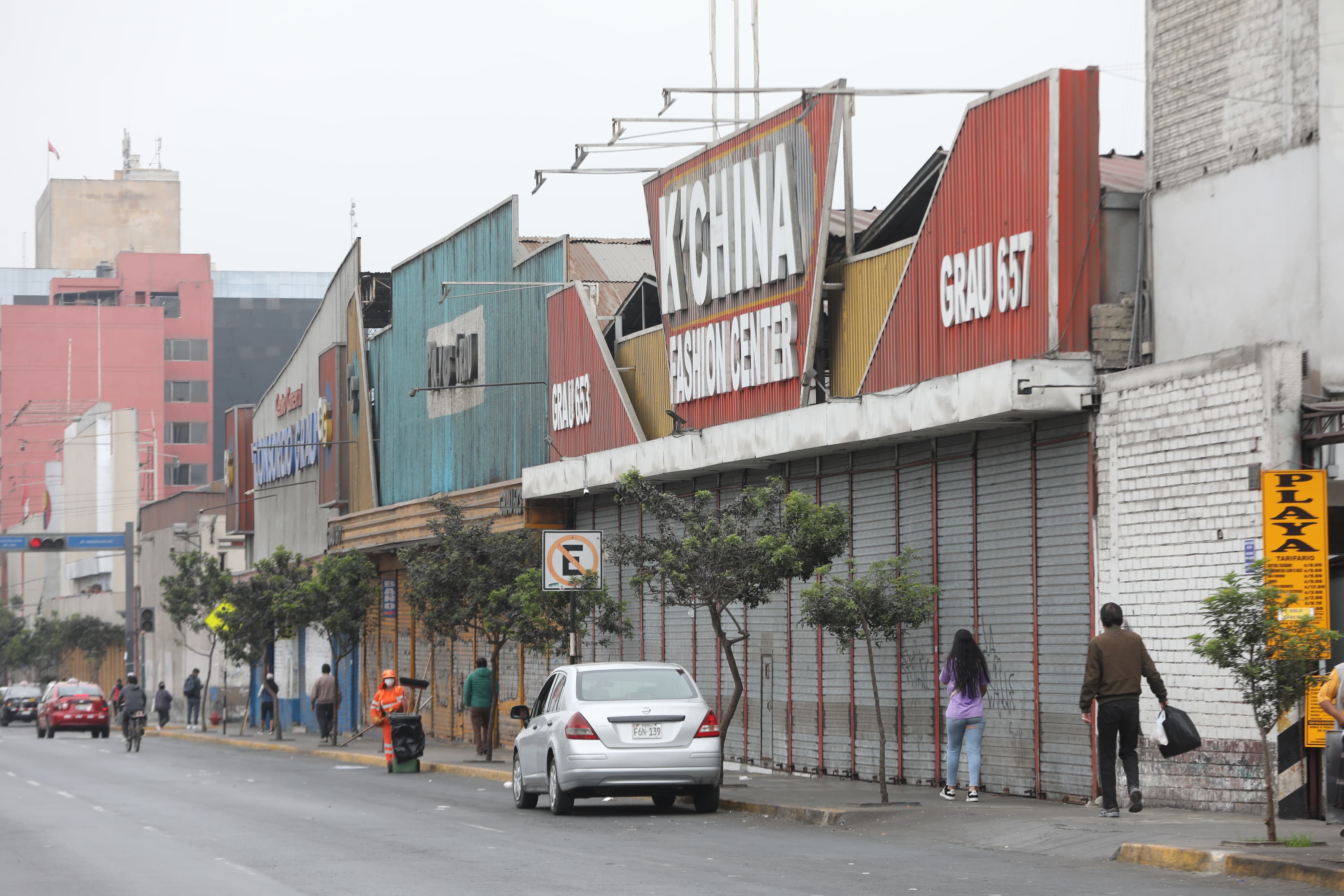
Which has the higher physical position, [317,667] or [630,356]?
[630,356]

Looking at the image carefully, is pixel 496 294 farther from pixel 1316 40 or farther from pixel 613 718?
pixel 1316 40

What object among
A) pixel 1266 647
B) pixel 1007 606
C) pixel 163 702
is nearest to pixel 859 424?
pixel 1007 606

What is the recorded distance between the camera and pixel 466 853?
15812mm

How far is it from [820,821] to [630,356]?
13.3 m

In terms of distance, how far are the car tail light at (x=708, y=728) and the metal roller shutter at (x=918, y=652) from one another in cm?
321

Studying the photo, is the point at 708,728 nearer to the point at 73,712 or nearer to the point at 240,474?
the point at 73,712

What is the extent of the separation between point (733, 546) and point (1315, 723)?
23.2 ft

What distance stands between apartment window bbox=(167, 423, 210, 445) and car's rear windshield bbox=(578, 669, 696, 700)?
113 meters

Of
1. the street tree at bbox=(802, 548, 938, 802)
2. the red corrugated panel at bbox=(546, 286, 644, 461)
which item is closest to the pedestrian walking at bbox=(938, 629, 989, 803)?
the street tree at bbox=(802, 548, 938, 802)

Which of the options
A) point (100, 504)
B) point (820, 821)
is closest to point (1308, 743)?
point (820, 821)

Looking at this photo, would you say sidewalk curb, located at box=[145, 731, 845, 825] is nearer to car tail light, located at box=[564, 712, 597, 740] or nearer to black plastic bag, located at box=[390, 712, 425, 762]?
black plastic bag, located at box=[390, 712, 425, 762]

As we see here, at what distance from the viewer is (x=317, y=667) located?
48.8 meters

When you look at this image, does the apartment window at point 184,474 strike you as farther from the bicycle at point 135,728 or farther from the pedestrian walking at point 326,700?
the pedestrian walking at point 326,700

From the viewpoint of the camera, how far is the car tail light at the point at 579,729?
61.9ft
